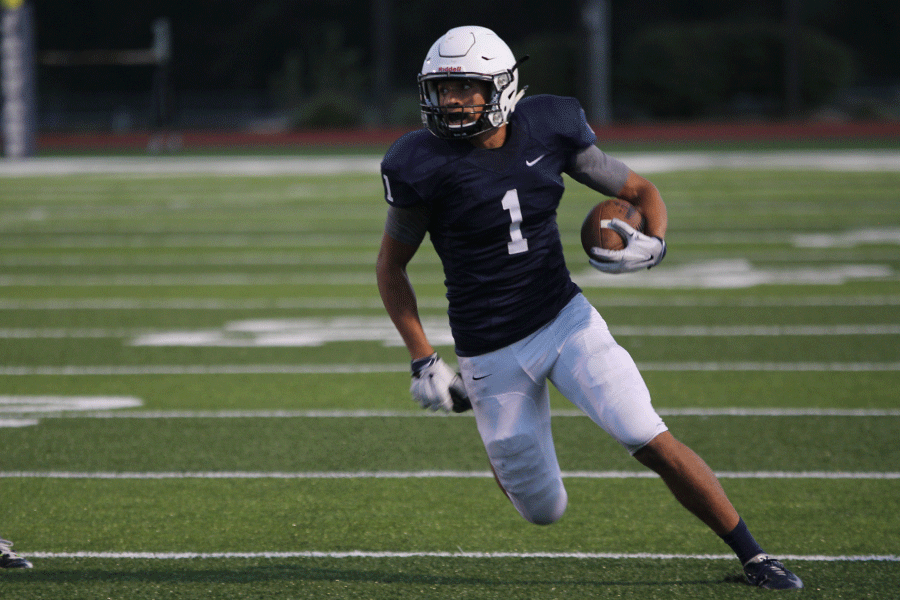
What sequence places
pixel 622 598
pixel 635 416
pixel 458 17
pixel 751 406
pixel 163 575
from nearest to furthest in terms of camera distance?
pixel 635 416
pixel 622 598
pixel 163 575
pixel 751 406
pixel 458 17

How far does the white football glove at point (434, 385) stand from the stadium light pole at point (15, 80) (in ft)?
72.1

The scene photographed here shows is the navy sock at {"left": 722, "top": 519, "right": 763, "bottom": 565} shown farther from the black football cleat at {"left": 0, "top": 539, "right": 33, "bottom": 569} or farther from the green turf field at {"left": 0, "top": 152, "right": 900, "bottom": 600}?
the black football cleat at {"left": 0, "top": 539, "right": 33, "bottom": 569}

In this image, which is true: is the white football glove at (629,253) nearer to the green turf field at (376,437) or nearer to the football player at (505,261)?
the football player at (505,261)

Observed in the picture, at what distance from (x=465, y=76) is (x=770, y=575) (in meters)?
1.66

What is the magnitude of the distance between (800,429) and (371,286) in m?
4.99

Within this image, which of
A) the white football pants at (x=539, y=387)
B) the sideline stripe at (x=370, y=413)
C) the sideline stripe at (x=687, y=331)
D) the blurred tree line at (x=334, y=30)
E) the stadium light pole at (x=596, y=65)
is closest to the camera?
the white football pants at (x=539, y=387)

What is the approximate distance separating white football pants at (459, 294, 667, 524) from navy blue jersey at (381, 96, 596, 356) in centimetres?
6

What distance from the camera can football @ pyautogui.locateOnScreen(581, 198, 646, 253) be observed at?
3.43 meters

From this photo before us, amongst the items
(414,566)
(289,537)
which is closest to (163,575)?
(289,537)

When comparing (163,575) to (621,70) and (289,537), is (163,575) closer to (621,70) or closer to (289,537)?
(289,537)

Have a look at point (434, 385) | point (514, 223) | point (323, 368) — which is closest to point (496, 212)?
point (514, 223)

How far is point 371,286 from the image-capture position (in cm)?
980

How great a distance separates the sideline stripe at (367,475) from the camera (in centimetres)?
472

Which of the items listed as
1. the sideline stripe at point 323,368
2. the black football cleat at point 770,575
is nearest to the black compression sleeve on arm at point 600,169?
the black football cleat at point 770,575
